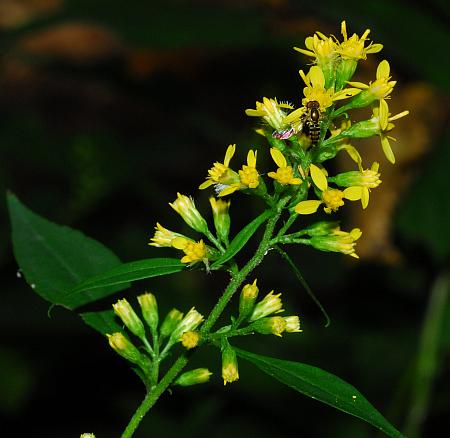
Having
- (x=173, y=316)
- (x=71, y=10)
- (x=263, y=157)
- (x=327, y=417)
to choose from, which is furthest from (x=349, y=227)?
(x=173, y=316)

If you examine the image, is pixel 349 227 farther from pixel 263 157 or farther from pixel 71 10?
pixel 71 10

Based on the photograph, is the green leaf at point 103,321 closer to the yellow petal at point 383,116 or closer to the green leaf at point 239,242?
the green leaf at point 239,242

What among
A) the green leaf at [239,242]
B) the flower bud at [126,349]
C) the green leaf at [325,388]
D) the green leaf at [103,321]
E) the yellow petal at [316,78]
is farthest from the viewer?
the green leaf at [103,321]

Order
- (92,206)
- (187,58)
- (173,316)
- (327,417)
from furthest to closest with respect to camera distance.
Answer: (187,58) → (92,206) → (327,417) → (173,316)

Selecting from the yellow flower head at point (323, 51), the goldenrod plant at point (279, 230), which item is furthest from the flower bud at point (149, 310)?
the yellow flower head at point (323, 51)

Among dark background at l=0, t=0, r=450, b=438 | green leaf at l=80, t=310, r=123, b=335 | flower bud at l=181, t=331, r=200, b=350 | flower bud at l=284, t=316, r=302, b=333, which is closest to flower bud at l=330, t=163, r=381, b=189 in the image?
flower bud at l=284, t=316, r=302, b=333

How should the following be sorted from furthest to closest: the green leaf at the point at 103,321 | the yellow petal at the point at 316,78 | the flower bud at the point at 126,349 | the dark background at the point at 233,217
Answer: the dark background at the point at 233,217 < the green leaf at the point at 103,321 < the flower bud at the point at 126,349 < the yellow petal at the point at 316,78

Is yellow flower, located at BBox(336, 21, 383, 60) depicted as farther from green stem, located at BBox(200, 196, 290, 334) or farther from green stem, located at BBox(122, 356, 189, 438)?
green stem, located at BBox(122, 356, 189, 438)
